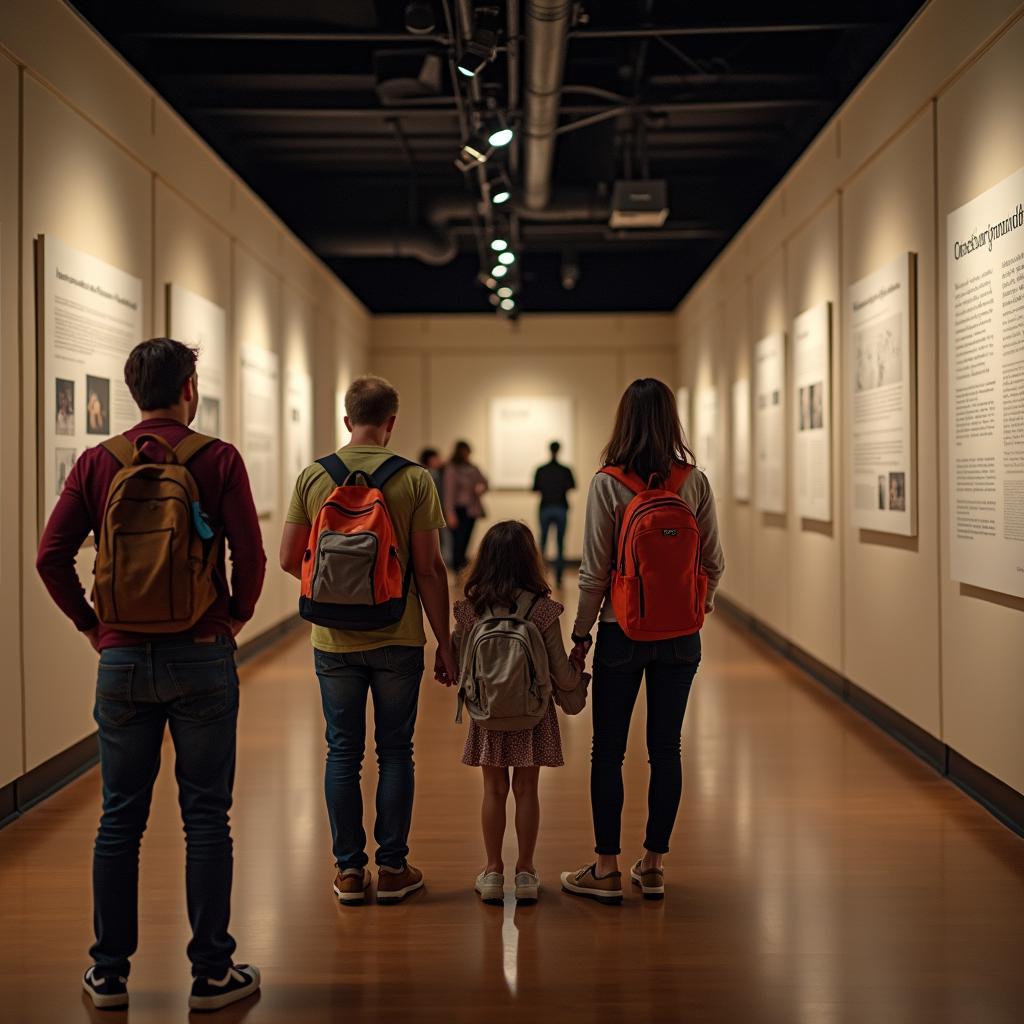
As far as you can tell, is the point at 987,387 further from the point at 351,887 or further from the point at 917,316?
the point at 351,887

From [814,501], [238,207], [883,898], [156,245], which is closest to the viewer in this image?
[883,898]

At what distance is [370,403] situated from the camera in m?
4.00

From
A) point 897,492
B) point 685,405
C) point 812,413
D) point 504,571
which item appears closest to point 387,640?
point 504,571

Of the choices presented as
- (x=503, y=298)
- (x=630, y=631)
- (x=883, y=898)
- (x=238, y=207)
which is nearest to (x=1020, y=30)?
(x=630, y=631)

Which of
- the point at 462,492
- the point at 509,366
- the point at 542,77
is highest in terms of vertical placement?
the point at 542,77

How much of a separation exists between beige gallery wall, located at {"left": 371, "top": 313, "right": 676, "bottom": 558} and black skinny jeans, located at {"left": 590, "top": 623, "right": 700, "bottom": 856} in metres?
14.6

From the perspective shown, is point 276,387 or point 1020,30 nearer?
point 1020,30

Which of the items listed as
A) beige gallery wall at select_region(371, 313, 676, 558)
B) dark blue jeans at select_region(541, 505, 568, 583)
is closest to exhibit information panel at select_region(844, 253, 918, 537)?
dark blue jeans at select_region(541, 505, 568, 583)

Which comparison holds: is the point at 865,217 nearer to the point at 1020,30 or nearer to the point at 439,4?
the point at 1020,30

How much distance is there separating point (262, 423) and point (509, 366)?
906 cm

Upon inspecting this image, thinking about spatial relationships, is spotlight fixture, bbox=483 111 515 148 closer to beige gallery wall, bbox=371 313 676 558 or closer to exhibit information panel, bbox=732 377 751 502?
exhibit information panel, bbox=732 377 751 502

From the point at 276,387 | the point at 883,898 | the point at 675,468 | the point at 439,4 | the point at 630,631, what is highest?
the point at 439,4

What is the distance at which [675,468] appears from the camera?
3.98 metres

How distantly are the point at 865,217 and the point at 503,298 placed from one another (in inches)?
345
